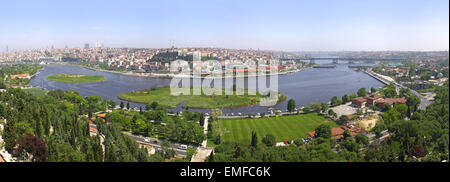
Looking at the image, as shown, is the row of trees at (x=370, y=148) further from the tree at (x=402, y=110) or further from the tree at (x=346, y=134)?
the tree at (x=402, y=110)

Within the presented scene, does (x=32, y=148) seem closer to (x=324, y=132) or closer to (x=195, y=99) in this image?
(x=324, y=132)

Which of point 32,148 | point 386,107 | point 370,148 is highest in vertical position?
point 32,148

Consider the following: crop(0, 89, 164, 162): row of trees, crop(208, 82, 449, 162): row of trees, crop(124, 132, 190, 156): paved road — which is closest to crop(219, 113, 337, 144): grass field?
crop(208, 82, 449, 162): row of trees

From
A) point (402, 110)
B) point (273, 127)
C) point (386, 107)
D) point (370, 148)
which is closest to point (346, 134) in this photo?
point (370, 148)

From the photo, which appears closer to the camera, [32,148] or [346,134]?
[32,148]

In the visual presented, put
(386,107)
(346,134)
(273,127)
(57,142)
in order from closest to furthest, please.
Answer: (57,142) < (346,134) < (273,127) < (386,107)

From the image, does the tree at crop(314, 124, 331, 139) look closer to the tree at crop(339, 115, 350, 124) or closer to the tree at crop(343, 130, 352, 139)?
the tree at crop(343, 130, 352, 139)
